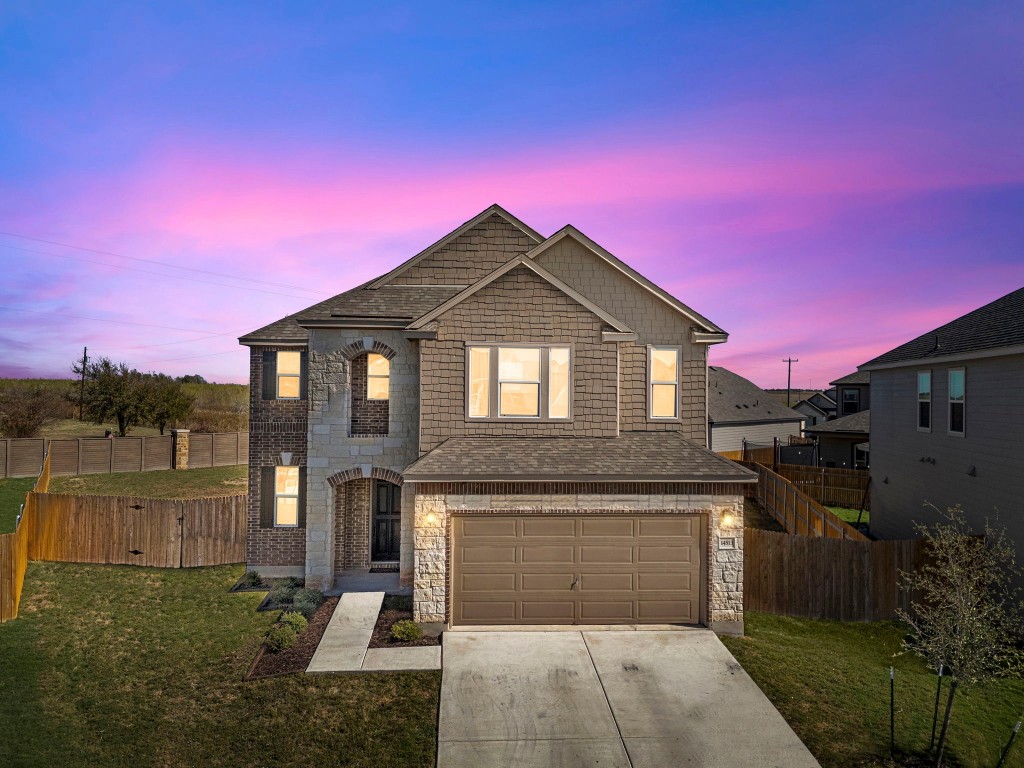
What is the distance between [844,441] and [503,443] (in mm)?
27850

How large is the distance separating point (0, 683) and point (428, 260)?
12.8m

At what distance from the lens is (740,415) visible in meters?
36.5

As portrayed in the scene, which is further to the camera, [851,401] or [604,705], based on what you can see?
[851,401]

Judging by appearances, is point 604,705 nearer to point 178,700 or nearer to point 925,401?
point 178,700

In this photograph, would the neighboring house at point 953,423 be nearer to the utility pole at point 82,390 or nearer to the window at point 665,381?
the window at point 665,381

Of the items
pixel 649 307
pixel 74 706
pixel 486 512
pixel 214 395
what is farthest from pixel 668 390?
pixel 214 395

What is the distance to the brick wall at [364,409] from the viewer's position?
14.6 metres

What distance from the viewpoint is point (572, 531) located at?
11773 mm

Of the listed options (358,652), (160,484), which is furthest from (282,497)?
(160,484)

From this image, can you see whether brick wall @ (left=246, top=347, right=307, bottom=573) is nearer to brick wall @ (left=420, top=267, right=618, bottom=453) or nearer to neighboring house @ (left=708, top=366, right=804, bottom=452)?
brick wall @ (left=420, top=267, right=618, bottom=453)

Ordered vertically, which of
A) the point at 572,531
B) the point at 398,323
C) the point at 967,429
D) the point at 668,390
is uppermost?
the point at 398,323

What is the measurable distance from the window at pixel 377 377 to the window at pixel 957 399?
1616cm

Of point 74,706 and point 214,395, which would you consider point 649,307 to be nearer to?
point 74,706

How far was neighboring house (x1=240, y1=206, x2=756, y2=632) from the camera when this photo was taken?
11.7 m
